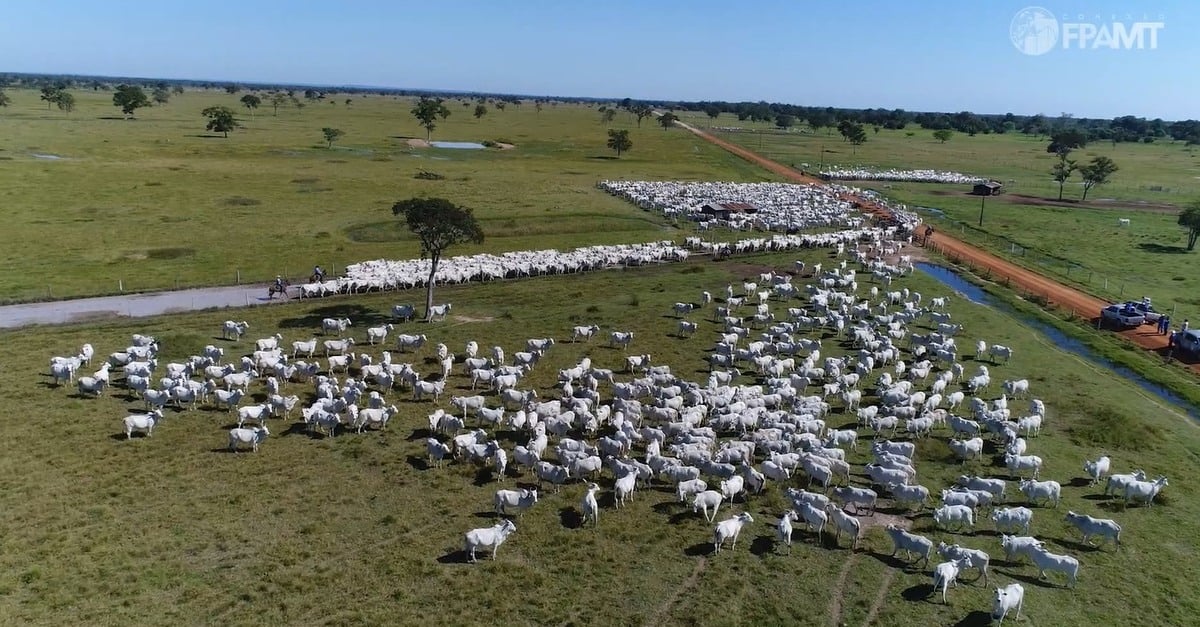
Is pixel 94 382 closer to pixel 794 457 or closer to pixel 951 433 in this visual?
pixel 794 457

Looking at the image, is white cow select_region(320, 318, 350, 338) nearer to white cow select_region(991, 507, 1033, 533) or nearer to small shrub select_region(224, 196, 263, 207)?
white cow select_region(991, 507, 1033, 533)

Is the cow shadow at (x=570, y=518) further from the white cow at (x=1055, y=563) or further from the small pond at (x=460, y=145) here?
the small pond at (x=460, y=145)

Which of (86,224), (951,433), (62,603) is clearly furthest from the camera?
(86,224)

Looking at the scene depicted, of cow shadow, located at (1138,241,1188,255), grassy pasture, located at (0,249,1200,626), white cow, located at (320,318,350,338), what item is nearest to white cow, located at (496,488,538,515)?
grassy pasture, located at (0,249,1200,626)

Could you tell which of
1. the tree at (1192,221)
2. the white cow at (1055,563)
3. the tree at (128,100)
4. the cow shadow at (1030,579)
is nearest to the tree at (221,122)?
the tree at (128,100)

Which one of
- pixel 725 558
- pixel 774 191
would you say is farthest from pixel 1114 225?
pixel 725 558

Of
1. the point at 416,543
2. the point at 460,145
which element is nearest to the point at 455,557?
the point at 416,543
